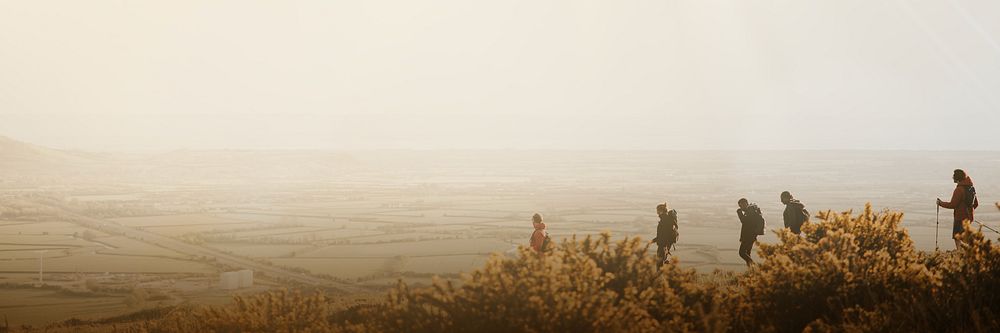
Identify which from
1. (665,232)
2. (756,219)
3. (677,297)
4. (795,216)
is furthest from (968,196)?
(677,297)

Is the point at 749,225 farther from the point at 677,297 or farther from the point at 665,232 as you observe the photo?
the point at 677,297

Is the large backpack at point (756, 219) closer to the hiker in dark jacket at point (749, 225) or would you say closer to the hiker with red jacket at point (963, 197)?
the hiker in dark jacket at point (749, 225)

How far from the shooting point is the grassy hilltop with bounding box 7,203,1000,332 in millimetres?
9656

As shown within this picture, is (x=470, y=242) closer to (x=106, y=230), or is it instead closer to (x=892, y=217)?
(x=106, y=230)

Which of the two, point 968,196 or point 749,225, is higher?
point 968,196

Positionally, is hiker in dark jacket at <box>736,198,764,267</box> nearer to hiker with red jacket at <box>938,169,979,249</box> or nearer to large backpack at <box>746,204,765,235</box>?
large backpack at <box>746,204,765,235</box>

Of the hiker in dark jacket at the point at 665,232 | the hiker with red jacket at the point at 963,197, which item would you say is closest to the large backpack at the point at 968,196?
the hiker with red jacket at the point at 963,197

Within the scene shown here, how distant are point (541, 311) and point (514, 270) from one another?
908 mm

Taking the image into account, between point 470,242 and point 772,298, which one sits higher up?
point 772,298

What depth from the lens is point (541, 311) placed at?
9.41 metres

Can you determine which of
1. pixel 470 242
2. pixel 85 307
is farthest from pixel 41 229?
pixel 85 307

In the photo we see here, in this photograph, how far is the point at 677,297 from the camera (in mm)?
10766

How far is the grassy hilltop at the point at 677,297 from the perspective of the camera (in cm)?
966

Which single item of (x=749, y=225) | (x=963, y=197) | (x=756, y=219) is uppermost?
(x=963, y=197)
